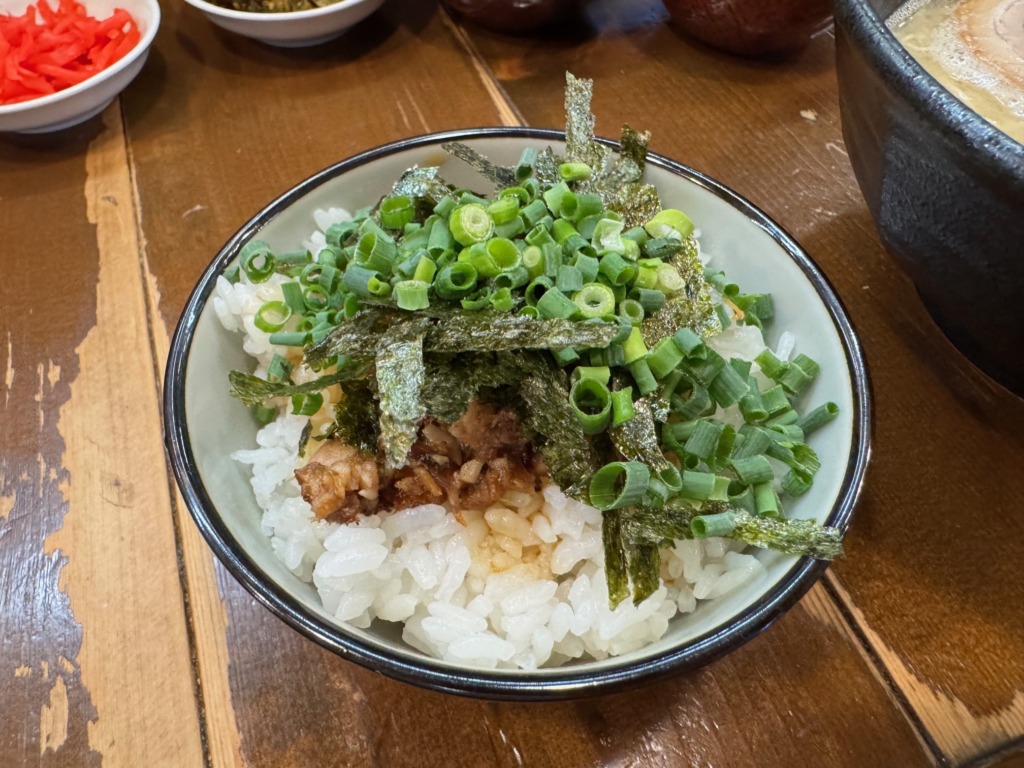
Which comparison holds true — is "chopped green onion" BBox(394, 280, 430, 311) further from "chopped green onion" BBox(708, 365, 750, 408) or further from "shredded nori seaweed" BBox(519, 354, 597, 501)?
"chopped green onion" BBox(708, 365, 750, 408)

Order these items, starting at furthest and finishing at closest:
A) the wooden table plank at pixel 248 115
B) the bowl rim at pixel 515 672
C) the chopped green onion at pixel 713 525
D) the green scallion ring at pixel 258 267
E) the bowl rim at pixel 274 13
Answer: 1. the bowl rim at pixel 274 13
2. the wooden table plank at pixel 248 115
3. the green scallion ring at pixel 258 267
4. the chopped green onion at pixel 713 525
5. the bowl rim at pixel 515 672

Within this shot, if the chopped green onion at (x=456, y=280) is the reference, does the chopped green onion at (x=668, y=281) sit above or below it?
above

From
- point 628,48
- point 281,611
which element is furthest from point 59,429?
point 628,48

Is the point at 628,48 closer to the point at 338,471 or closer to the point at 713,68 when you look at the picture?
the point at 713,68

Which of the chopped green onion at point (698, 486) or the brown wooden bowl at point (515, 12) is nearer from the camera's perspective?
the chopped green onion at point (698, 486)

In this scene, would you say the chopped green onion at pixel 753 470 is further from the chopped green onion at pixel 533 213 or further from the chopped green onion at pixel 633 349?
the chopped green onion at pixel 533 213

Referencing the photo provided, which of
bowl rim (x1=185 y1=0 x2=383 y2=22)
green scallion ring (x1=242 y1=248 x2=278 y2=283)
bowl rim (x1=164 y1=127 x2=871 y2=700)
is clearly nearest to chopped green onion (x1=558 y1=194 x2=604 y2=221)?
bowl rim (x1=164 y1=127 x2=871 y2=700)

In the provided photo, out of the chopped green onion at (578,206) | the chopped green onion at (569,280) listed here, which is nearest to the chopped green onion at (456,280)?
the chopped green onion at (569,280)
